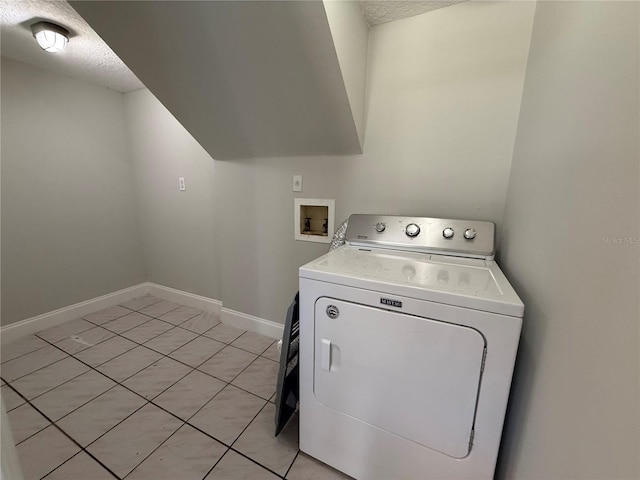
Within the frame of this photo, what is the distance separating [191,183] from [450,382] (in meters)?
2.53

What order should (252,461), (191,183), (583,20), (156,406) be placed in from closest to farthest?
(583,20)
(252,461)
(156,406)
(191,183)

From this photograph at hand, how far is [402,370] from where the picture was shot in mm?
851

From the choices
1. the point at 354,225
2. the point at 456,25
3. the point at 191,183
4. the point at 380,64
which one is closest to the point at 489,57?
the point at 456,25

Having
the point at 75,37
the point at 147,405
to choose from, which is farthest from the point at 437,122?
the point at 75,37

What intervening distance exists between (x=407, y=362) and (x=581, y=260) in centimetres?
55

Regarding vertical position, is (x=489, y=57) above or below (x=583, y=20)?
above

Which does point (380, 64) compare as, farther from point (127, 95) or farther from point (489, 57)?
point (127, 95)

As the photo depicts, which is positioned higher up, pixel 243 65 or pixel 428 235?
pixel 243 65

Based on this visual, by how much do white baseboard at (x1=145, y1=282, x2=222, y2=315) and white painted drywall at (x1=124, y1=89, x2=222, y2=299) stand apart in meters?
0.06

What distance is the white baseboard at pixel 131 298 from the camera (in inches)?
80.5

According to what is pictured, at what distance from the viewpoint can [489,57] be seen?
47.4 inches

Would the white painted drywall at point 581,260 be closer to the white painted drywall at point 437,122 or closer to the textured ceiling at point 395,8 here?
the white painted drywall at point 437,122

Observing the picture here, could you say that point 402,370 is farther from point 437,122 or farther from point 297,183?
point 297,183

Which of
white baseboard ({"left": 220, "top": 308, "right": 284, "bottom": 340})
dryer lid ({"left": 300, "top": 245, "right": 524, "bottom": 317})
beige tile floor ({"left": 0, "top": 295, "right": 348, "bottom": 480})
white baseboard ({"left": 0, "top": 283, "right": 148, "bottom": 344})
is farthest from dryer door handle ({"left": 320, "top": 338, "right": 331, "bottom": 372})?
white baseboard ({"left": 0, "top": 283, "right": 148, "bottom": 344})
